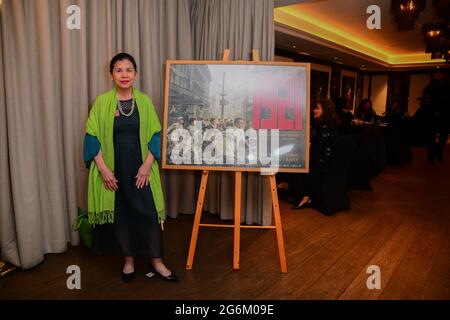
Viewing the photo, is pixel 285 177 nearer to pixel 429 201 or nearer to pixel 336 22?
pixel 429 201

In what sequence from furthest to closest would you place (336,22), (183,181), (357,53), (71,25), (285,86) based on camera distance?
(357,53) < (336,22) < (183,181) < (71,25) < (285,86)

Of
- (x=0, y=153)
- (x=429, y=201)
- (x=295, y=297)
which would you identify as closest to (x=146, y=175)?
(x=0, y=153)

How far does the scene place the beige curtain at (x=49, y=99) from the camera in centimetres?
247

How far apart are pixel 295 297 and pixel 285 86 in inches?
58.1

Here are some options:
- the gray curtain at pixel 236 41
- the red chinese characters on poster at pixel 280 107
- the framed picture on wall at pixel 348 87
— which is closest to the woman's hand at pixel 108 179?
the red chinese characters on poster at pixel 280 107

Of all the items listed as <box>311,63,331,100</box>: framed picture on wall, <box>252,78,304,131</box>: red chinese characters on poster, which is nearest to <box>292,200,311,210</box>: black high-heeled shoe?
<box>252,78,304,131</box>: red chinese characters on poster

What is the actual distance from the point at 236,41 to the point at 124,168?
1.87m

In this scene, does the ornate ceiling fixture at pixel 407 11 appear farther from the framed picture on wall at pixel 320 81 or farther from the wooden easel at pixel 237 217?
the framed picture on wall at pixel 320 81

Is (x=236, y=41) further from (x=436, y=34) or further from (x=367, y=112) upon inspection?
(x=367, y=112)

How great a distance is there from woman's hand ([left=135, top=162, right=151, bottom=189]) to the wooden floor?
0.71 meters

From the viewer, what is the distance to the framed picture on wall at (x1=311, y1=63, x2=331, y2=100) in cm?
1020

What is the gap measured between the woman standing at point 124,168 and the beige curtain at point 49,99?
551 mm

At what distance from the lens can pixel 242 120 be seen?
260 centimetres

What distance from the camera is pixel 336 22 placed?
23.5 feet
